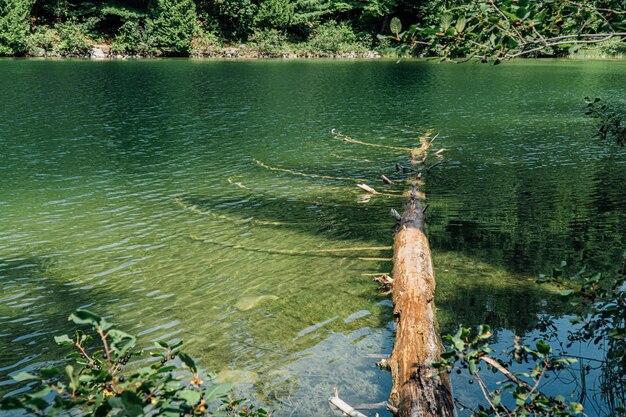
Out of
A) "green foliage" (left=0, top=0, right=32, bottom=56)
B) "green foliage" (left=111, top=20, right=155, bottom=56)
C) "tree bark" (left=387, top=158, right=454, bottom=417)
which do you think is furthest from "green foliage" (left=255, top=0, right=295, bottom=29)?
"tree bark" (left=387, top=158, right=454, bottom=417)

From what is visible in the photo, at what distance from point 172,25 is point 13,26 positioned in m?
14.3

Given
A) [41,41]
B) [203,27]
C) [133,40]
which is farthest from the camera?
[203,27]

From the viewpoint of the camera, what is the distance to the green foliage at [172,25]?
54.5 metres

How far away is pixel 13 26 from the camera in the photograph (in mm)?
50312

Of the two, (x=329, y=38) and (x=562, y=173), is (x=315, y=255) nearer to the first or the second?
(x=562, y=173)

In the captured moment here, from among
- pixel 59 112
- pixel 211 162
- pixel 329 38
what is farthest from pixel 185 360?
pixel 329 38

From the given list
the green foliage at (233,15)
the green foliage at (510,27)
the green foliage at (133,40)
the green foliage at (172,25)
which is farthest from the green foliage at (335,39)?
the green foliage at (510,27)

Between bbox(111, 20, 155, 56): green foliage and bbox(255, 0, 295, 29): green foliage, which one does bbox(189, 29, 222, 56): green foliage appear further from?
bbox(255, 0, 295, 29): green foliage

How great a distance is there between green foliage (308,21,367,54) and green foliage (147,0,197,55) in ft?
43.9

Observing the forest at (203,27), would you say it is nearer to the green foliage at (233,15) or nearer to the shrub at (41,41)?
the shrub at (41,41)

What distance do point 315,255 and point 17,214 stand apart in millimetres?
6578

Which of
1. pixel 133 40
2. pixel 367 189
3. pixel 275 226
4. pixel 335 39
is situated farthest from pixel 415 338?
pixel 335 39

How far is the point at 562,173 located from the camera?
1521cm

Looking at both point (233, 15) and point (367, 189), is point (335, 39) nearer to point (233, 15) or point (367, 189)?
point (233, 15)
